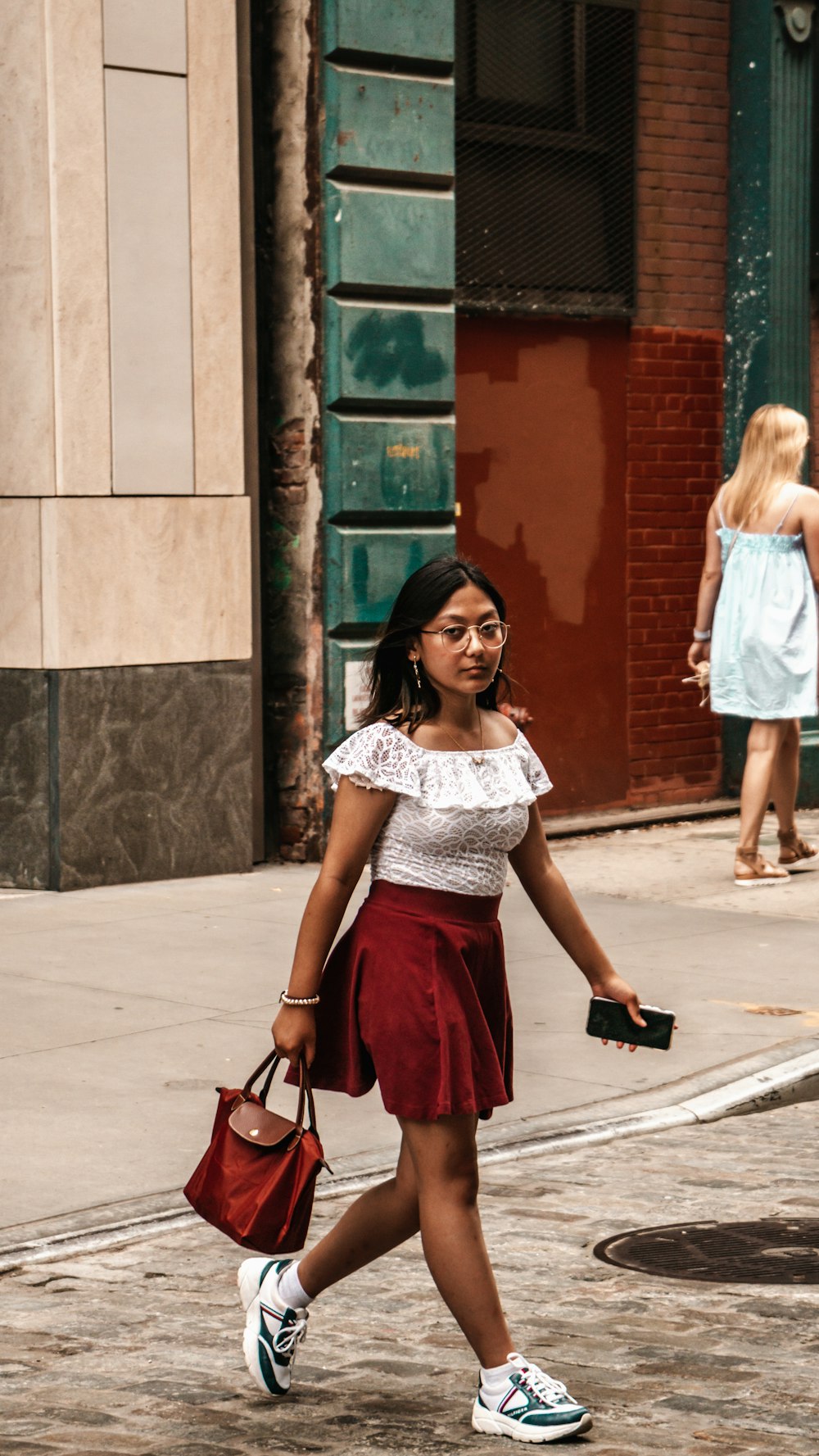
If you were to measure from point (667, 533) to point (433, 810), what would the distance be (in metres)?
8.74

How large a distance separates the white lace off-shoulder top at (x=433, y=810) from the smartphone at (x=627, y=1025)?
1.08ft

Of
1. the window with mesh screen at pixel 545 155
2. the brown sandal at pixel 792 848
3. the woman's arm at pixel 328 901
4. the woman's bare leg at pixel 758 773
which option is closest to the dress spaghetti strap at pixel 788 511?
the woman's bare leg at pixel 758 773

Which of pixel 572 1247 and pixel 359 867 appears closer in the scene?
pixel 359 867

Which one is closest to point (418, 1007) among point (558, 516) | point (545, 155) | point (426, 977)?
point (426, 977)

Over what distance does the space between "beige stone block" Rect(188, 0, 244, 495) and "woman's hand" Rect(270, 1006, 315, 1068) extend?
20.8 ft

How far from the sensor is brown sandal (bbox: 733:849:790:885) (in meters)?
10.6

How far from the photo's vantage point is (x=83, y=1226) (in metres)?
5.59

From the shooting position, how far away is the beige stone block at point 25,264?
9922 mm

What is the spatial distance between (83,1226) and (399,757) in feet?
5.86

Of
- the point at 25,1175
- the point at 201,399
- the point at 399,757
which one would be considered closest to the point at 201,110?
the point at 201,399

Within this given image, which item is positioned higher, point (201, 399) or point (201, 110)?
point (201, 110)

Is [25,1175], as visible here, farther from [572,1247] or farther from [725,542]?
[725,542]

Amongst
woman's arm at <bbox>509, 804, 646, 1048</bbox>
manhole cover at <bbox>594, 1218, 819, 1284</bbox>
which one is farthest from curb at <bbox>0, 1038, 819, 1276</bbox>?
woman's arm at <bbox>509, 804, 646, 1048</bbox>

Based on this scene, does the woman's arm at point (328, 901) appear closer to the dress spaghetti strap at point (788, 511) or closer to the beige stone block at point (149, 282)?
the beige stone block at point (149, 282)
